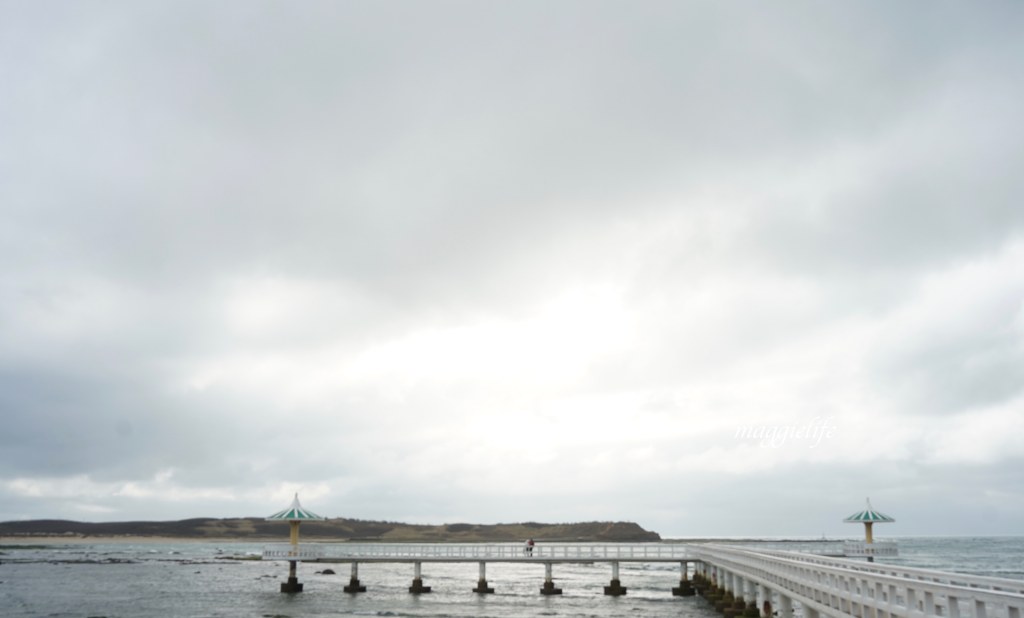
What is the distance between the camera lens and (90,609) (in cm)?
4456

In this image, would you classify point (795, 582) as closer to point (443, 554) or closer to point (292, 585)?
point (443, 554)

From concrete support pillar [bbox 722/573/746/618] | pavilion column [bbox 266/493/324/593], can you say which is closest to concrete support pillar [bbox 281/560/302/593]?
pavilion column [bbox 266/493/324/593]

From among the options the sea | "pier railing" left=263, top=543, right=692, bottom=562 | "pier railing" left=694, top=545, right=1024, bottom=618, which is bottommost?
the sea

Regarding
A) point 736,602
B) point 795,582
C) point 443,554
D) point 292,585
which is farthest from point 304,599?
point 795,582

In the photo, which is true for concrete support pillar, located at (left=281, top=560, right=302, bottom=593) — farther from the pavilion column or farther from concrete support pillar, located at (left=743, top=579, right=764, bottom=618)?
concrete support pillar, located at (left=743, top=579, right=764, bottom=618)

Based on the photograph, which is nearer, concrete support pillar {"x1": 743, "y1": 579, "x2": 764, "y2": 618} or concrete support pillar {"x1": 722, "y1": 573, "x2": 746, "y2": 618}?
concrete support pillar {"x1": 743, "y1": 579, "x2": 764, "y2": 618}

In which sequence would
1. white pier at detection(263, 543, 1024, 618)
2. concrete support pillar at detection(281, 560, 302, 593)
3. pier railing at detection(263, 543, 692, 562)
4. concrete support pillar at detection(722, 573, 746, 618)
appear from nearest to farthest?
1. white pier at detection(263, 543, 1024, 618)
2. concrete support pillar at detection(722, 573, 746, 618)
3. pier railing at detection(263, 543, 692, 562)
4. concrete support pillar at detection(281, 560, 302, 593)

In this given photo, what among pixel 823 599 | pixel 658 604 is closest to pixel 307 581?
pixel 658 604

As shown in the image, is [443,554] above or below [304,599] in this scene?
above

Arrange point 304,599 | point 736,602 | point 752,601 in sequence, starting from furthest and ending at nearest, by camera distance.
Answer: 1. point 304,599
2. point 736,602
3. point 752,601

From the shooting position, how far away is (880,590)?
16.5 meters

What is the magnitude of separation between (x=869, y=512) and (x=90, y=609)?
1876 inches

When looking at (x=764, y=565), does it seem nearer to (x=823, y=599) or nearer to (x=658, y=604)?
(x=823, y=599)

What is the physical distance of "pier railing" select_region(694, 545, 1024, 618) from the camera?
1109 centimetres
